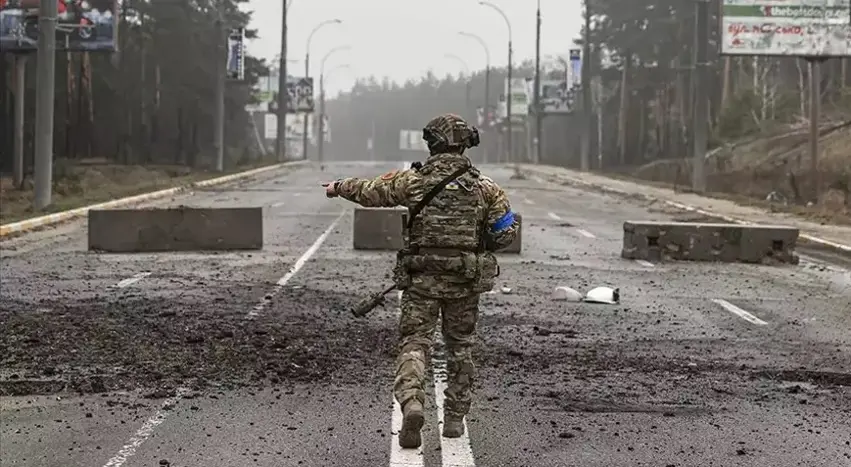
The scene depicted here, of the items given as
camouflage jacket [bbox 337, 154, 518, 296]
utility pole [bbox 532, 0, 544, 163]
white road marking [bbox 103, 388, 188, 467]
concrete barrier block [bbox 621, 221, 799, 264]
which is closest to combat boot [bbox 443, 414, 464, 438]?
camouflage jacket [bbox 337, 154, 518, 296]

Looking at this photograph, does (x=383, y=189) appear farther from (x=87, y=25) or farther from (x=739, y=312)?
(x=87, y=25)

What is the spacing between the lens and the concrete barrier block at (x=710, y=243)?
18062 millimetres

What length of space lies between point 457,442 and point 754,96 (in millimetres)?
51966

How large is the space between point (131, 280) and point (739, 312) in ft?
22.8

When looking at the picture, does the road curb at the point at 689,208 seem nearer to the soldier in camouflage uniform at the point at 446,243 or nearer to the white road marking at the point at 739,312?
the white road marking at the point at 739,312

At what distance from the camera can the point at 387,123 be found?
19675 centimetres

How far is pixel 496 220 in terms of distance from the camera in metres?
6.46

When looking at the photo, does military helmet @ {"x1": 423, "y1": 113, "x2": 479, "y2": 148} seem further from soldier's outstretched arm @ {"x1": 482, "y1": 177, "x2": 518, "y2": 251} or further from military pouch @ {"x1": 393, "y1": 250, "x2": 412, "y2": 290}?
military pouch @ {"x1": 393, "y1": 250, "x2": 412, "y2": 290}

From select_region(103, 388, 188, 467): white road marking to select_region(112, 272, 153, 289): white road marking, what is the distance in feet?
20.0

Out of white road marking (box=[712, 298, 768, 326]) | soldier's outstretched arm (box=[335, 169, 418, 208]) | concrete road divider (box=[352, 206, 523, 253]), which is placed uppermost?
soldier's outstretched arm (box=[335, 169, 418, 208])

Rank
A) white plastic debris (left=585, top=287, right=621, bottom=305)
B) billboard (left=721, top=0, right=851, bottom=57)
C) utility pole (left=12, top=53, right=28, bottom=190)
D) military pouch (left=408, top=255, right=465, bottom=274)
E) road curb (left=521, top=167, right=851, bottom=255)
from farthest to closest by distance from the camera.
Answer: billboard (left=721, top=0, right=851, bottom=57) < utility pole (left=12, top=53, right=28, bottom=190) < road curb (left=521, top=167, right=851, bottom=255) < white plastic debris (left=585, top=287, right=621, bottom=305) < military pouch (left=408, top=255, right=465, bottom=274)

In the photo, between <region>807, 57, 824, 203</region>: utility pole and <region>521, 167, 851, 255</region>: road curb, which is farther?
<region>807, 57, 824, 203</region>: utility pole

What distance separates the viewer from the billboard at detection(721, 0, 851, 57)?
32.1m

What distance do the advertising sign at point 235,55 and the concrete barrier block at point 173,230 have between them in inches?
1424
